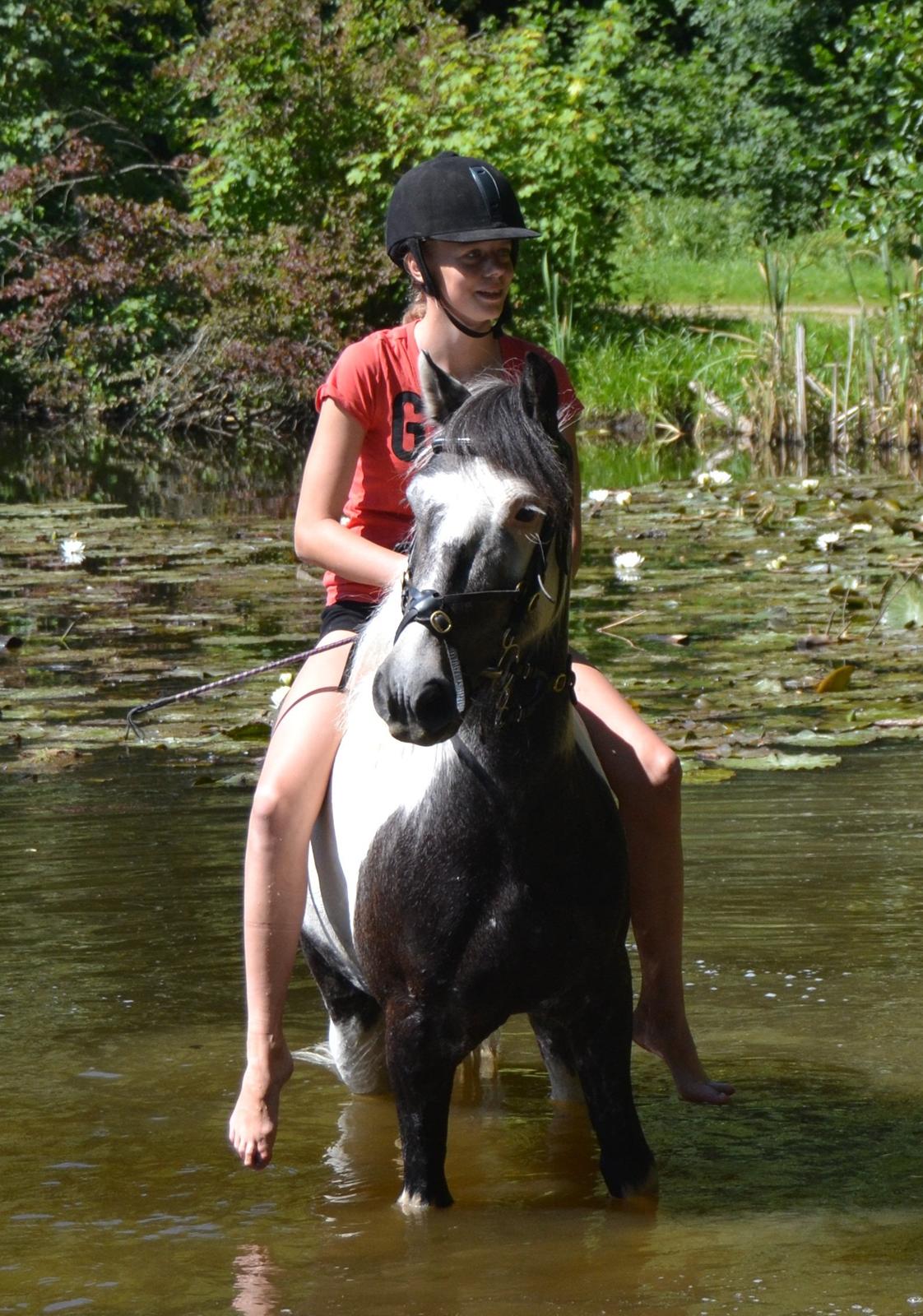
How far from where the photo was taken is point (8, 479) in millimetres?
17891

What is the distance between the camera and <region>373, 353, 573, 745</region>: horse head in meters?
2.43

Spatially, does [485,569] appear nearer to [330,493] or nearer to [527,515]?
[527,515]

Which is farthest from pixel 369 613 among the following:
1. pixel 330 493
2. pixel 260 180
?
pixel 260 180

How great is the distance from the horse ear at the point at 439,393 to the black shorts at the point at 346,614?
65 centimetres

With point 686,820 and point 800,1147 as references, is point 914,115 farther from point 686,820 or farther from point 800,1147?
point 800,1147

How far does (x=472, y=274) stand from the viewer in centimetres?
316

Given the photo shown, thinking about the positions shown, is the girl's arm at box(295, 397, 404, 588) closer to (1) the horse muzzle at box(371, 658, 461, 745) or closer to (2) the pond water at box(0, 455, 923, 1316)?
(1) the horse muzzle at box(371, 658, 461, 745)

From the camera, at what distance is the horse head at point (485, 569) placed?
7.98ft

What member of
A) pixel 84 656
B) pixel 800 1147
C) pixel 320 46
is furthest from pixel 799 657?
pixel 320 46

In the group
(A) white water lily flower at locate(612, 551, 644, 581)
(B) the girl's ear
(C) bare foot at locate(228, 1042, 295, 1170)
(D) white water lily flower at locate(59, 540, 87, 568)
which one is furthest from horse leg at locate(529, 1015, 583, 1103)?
(D) white water lily flower at locate(59, 540, 87, 568)

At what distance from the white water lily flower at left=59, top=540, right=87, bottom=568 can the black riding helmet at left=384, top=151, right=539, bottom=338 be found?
8.43 meters

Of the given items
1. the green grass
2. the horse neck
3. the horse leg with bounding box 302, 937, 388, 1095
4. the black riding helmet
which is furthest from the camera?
the green grass

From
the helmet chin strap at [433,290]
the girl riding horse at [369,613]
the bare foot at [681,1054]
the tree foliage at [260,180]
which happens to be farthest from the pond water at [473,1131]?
the tree foliage at [260,180]

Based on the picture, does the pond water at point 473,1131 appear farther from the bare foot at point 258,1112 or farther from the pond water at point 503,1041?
the bare foot at point 258,1112
